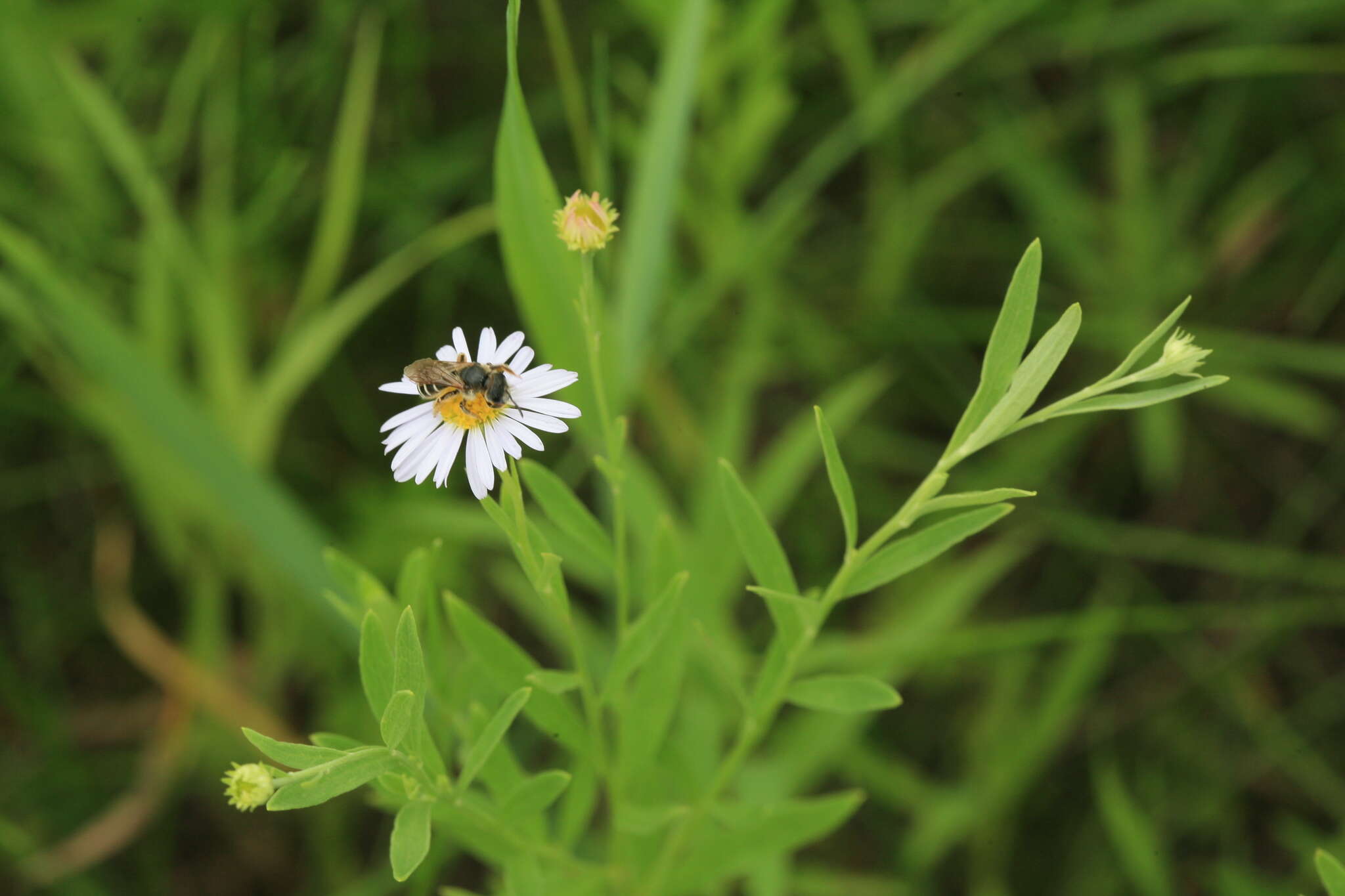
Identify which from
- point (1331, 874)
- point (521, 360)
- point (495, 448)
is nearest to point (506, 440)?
point (495, 448)

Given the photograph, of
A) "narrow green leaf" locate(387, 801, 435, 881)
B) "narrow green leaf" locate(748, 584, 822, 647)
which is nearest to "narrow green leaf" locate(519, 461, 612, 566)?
"narrow green leaf" locate(748, 584, 822, 647)

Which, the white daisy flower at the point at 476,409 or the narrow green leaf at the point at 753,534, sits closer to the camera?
the white daisy flower at the point at 476,409

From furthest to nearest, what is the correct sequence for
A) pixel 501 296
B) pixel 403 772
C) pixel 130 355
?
1. pixel 501 296
2. pixel 130 355
3. pixel 403 772

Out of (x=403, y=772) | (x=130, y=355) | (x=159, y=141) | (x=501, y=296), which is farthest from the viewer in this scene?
(x=501, y=296)

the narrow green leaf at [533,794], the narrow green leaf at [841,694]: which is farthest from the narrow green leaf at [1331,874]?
the narrow green leaf at [533,794]

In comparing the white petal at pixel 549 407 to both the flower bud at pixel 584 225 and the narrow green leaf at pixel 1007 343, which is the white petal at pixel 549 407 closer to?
the flower bud at pixel 584 225

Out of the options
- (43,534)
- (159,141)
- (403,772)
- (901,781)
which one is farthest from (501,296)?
(403,772)

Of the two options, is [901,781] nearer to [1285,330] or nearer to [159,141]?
[1285,330]
